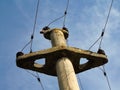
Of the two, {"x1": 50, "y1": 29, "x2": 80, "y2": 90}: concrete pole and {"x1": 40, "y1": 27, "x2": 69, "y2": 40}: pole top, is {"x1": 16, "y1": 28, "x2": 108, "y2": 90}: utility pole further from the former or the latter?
{"x1": 40, "y1": 27, "x2": 69, "y2": 40}: pole top

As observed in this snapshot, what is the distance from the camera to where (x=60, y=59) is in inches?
368

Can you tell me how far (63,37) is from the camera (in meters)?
10.6

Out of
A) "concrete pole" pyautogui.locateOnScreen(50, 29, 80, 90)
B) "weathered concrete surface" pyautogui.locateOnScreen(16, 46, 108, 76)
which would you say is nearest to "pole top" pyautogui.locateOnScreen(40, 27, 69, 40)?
"concrete pole" pyautogui.locateOnScreen(50, 29, 80, 90)

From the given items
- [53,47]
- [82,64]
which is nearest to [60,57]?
[53,47]

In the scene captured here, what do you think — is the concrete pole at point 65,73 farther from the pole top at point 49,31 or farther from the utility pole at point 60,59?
the pole top at point 49,31

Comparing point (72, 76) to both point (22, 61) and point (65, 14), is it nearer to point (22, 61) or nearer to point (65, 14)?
point (22, 61)

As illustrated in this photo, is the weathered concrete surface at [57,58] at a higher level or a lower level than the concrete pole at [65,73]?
higher

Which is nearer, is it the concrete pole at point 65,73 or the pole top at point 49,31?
the concrete pole at point 65,73

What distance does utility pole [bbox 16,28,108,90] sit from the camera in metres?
8.94

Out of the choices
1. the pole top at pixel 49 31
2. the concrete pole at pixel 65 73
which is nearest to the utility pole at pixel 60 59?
the concrete pole at pixel 65 73

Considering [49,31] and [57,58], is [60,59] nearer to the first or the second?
[57,58]

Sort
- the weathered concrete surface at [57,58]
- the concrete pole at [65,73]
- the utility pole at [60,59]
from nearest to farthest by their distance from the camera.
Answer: the concrete pole at [65,73]
the utility pole at [60,59]
the weathered concrete surface at [57,58]

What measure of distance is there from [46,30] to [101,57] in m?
2.46

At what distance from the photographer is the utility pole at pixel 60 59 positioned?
8938 millimetres
